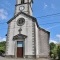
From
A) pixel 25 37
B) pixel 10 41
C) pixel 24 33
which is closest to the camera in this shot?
pixel 25 37

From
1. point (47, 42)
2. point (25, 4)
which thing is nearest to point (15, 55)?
point (47, 42)

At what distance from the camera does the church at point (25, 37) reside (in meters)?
28.2

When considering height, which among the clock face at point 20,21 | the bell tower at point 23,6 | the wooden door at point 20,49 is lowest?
the wooden door at point 20,49

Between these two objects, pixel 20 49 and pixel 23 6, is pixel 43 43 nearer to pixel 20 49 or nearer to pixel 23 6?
pixel 20 49

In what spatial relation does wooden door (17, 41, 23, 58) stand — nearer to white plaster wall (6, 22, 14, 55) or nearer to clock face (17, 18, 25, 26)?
white plaster wall (6, 22, 14, 55)

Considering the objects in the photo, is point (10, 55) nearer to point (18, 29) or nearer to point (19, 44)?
point (19, 44)

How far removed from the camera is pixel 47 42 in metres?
31.4

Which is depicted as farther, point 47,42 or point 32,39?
point 47,42

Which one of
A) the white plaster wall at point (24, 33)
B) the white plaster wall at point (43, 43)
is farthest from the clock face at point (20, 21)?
the white plaster wall at point (43, 43)

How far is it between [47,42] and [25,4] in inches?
359

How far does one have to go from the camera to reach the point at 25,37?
28641 mm

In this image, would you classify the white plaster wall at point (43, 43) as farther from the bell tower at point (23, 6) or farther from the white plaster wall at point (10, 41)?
the white plaster wall at point (10, 41)

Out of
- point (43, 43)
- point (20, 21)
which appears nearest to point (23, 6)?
point (20, 21)

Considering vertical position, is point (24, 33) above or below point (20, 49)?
above
